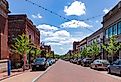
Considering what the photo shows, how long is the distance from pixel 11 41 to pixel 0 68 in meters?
27.9

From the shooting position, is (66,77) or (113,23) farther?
(113,23)

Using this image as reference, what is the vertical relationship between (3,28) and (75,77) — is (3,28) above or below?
above

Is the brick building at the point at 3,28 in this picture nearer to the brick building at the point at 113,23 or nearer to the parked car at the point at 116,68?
the parked car at the point at 116,68

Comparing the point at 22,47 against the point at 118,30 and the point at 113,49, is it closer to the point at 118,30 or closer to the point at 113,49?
the point at 113,49

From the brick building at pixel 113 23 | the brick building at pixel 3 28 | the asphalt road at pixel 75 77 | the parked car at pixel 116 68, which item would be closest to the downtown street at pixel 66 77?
the asphalt road at pixel 75 77

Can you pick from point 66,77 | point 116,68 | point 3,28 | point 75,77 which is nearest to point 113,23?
point 3,28

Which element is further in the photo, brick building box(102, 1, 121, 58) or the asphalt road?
brick building box(102, 1, 121, 58)

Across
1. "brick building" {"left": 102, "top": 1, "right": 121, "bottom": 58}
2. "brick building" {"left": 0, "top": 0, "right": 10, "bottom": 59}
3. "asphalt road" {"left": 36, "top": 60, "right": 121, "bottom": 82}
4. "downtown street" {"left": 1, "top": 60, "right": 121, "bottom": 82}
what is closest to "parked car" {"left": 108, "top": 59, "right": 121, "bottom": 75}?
"downtown street" {"left": 1, "top": 60, "right": 121, "bottom": 82}

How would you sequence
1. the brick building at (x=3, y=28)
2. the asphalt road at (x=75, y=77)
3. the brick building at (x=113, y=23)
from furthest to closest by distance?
the brick building at (x=113, y=23) < the brick building at (x=3, y=28) < the asphalt road at (x=75, y=77)

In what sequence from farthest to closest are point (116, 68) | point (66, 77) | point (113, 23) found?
point (113, 23) → point (116, 68) → point (66, 77)

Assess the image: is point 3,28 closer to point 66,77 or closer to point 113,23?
point 66,77

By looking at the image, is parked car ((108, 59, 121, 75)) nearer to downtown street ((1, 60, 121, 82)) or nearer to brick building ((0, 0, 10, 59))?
downtown street ((1, 60, 121, 82))

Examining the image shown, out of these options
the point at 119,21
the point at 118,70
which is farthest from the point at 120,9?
the point at 118,70

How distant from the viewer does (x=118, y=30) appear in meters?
53.6
